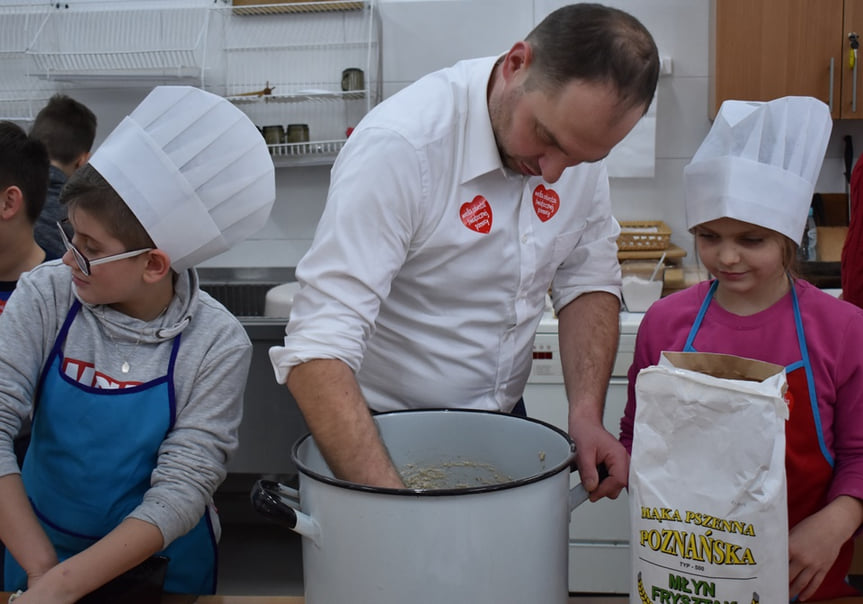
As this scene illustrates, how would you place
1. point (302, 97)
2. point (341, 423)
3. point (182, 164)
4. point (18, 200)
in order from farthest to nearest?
point (302, 97) → point (18, 200) → point (182, 164) → point (341, 423)

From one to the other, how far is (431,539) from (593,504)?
165cm

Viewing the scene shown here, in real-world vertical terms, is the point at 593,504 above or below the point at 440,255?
below

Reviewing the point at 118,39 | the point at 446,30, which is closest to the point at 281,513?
the point at 446,30

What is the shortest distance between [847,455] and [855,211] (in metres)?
0.54

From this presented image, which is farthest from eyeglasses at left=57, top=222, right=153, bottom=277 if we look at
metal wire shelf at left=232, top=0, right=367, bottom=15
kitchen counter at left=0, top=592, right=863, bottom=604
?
metal wire shelf at left=232, top=0, right=367, bottom=15

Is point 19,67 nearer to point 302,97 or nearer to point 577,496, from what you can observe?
point 302,97

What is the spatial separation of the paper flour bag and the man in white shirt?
5.6 inches

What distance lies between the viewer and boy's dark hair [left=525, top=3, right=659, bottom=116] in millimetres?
820

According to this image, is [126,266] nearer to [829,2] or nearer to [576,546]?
[576,546]

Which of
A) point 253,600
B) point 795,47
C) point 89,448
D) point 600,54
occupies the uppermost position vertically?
point 795,47

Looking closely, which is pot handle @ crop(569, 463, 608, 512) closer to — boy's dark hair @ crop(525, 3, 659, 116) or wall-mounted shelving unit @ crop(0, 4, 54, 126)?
boy's dark hair @ crop(525, 3, 659, 116)

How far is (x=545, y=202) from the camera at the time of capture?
108cm

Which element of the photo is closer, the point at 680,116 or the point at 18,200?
the point at 18,200

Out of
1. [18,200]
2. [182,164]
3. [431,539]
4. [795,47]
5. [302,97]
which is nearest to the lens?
[431,539]
